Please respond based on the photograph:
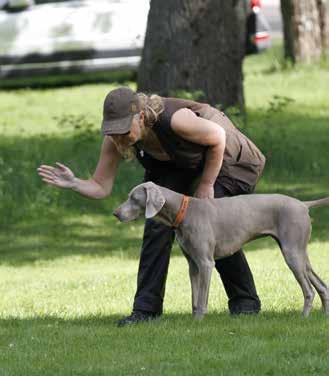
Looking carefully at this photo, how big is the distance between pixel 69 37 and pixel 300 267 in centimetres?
1476

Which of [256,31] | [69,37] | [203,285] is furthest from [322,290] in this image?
[256,31]

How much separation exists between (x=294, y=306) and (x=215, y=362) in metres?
2.24

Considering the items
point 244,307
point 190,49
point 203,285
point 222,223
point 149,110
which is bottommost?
point 190,49

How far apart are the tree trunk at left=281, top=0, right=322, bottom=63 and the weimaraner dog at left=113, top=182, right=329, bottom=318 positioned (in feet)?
51.4

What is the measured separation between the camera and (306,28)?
23.9 metres

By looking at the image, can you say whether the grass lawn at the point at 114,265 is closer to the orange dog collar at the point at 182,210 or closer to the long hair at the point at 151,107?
the orange dog collar at the point at 182,210

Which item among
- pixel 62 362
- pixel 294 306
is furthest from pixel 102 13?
pixel 62 362

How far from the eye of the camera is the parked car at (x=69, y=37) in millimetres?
22547

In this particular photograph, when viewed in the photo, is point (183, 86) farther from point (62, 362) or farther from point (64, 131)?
point (62, 362)

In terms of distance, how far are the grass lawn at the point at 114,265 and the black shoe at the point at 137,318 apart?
154 millimetres

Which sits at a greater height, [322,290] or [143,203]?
[143,203]

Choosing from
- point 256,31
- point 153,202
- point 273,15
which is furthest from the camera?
point 273,15

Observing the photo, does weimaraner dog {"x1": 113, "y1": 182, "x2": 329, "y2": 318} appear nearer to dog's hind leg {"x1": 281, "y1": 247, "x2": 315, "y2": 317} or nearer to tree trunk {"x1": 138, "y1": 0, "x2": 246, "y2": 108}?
dog's hind leg {"x1": 281, "y1": 247, "x2": 315, "y2": 317}

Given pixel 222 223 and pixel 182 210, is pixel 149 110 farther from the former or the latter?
pixel 222 223
